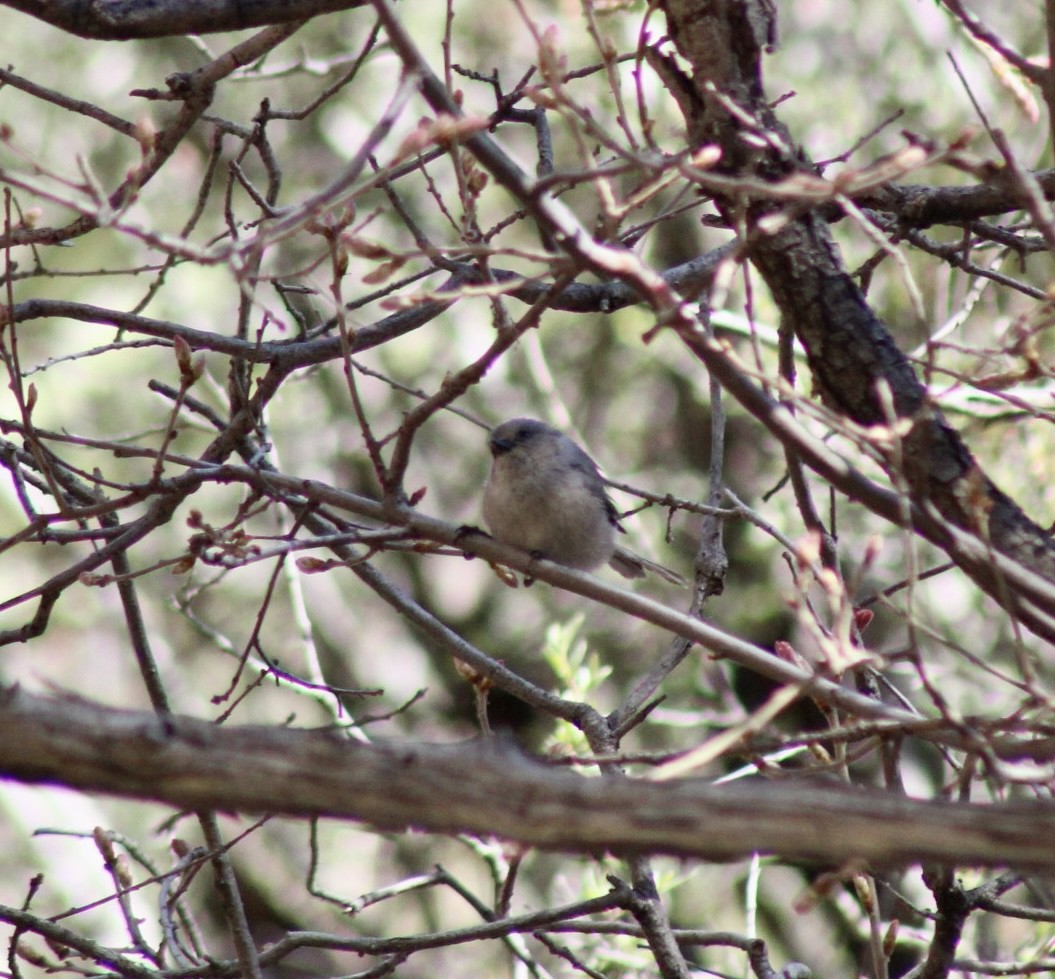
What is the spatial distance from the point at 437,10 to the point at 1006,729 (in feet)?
27.3

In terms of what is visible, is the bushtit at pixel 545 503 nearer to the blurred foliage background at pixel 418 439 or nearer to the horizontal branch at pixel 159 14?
the horizontal branch at pixel 159 14

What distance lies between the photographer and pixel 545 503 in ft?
16.1

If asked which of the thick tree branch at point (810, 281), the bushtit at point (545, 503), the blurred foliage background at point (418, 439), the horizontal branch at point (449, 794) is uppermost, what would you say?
the blurred foliage background at point (418, 439)

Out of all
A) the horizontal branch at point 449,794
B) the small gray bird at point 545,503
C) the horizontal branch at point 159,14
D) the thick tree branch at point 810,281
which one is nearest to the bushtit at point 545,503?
the small gray bird at point 545,503

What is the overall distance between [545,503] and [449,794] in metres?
3.10

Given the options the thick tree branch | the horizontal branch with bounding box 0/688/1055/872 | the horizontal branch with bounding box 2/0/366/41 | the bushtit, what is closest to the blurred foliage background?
the bushtit

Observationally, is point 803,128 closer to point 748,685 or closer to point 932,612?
point 932,612

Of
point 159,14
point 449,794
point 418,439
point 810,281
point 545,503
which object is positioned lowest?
point 449,794

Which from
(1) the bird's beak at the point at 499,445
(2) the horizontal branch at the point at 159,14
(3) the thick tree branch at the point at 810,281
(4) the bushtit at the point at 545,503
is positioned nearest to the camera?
(3) the thick tree branch at the point at 810,281

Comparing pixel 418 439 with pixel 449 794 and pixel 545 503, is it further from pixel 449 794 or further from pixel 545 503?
pixel 449 794

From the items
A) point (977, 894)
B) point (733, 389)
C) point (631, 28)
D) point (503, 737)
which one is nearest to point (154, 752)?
point (503, 737)

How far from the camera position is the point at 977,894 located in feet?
10.2

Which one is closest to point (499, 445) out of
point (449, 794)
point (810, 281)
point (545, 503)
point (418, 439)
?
point (545, 503)

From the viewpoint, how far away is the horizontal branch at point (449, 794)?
1.79 metres
